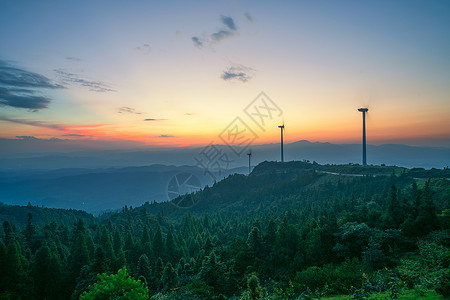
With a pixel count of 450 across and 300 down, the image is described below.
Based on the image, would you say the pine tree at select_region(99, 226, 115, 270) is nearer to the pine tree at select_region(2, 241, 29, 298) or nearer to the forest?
the forest

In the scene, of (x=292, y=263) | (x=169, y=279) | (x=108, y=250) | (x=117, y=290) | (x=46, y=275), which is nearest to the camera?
(x=117, y=290)

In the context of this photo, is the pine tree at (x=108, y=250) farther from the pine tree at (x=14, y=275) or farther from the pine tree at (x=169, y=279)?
the pine tree at (x=14, y=275)

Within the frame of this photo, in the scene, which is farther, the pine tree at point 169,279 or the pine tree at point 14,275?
the pine tree at point 169,279

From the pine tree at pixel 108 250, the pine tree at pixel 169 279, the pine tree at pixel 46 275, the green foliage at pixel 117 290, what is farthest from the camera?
the pine tree at pixel 108 250

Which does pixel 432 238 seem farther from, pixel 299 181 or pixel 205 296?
pixel 299 181

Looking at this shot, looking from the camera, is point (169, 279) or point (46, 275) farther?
point (46, 275)

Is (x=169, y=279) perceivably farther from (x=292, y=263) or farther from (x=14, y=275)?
(x=14, y=275)

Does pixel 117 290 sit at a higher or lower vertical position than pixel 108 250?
higher

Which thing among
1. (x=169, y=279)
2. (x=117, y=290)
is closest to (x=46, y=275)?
(x=169, y=279)

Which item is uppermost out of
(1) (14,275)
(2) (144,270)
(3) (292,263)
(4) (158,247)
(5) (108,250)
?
(3) (292,263)

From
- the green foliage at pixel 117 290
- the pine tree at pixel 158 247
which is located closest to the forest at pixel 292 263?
the green foliage at pixel 117 290

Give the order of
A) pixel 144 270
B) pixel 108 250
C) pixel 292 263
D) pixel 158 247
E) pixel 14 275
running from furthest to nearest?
pixel 158 247, pixel 108 250, pixel 144 270, pixel 14 275, pixel 292 263

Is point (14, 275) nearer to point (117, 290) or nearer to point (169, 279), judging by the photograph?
point (169, 279)

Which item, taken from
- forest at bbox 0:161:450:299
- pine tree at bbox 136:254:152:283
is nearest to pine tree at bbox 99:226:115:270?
forest at bbox 0:161:450:299
